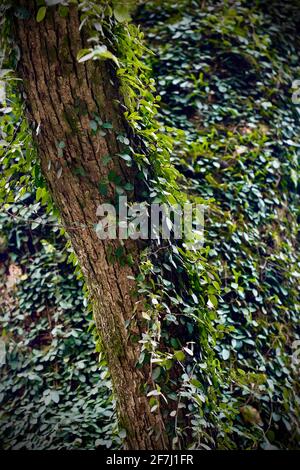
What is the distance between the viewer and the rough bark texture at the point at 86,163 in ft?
5.45

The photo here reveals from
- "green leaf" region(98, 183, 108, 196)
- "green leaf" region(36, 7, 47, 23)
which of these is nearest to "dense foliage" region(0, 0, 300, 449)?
"green leaf" region(36, 7, 47, 23)

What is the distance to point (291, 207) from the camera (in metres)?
3.81

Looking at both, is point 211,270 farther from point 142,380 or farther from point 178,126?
point 178,126

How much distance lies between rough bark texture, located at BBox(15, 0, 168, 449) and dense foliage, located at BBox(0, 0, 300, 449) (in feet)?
0.22

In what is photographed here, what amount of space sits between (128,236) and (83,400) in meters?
1.65

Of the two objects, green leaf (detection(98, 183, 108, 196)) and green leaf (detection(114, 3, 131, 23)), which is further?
green leaf (detection(98, 183, 108, 196))

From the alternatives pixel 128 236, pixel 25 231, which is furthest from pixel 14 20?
pixel 25 231

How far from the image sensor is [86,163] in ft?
5.83
